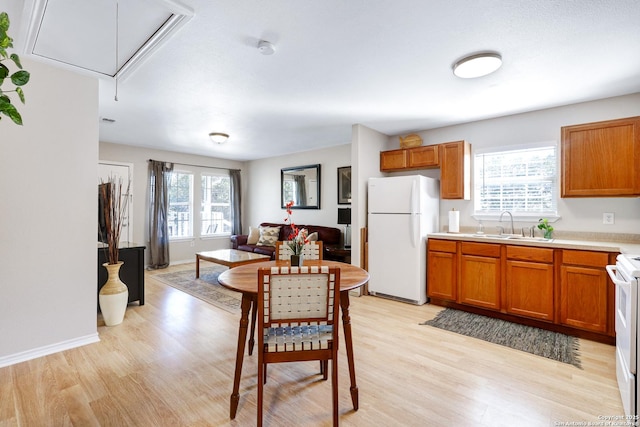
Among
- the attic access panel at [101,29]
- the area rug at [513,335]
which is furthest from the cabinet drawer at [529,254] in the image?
the attic access panel at [101,29]

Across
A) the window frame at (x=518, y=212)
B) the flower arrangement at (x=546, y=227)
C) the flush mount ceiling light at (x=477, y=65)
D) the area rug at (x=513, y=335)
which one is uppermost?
the flush mount ceiling light at (x=477, y=65)

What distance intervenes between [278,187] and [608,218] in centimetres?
546

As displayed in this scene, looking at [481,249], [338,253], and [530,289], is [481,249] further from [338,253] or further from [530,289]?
[338,253]

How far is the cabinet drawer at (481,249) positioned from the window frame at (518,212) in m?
0.62

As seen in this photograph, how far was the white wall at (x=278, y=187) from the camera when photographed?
18.9 feet

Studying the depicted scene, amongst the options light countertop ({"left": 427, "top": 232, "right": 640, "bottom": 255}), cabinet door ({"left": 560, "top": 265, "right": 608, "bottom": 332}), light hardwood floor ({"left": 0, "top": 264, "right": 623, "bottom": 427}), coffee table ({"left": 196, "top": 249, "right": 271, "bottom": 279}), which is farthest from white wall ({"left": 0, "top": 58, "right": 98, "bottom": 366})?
cabinet door ({"left": 560, "top": 265, "right": 608, "bottom": 332})

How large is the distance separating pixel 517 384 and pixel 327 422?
1409 millimetres

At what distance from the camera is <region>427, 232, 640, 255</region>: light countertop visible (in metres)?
2.66

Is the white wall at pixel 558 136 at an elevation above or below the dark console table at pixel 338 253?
above

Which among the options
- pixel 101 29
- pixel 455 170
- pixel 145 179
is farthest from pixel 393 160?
pixel 145 179

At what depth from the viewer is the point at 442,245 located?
12.2 feet

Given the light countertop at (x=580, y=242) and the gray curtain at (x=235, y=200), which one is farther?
the gray curtain at (x=235, y=200)

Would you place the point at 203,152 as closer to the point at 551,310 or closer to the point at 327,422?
the point at 327,422

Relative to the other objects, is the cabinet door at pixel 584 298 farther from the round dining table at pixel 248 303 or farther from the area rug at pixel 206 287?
the area rug at pixel 206 287
